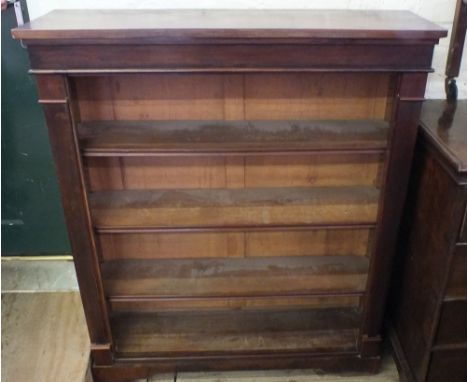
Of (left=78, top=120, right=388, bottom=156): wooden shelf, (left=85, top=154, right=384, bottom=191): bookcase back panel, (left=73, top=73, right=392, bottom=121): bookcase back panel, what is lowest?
(left=85, top=154, right=384, bottom=191): bookcase back panel

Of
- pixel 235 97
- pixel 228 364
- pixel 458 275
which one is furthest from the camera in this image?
pixel 228 364

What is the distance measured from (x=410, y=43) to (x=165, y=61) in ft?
1.82

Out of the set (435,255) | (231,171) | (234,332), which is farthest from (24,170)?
(435,255)

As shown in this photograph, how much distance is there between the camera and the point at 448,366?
138cm

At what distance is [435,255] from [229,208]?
1.87 feet

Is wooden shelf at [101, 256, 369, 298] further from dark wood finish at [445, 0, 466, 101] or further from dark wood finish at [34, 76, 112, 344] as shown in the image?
dark wood finish at [445, 0, 466, 101]

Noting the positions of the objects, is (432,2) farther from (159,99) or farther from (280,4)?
(159,99)

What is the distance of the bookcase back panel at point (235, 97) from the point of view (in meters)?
1.31

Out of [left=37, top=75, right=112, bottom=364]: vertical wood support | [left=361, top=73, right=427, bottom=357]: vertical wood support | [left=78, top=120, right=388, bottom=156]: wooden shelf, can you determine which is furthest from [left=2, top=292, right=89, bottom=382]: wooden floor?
[left=361, top=73, right=427, bottom=357]: vertical wood support

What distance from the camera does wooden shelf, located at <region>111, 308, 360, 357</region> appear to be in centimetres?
159

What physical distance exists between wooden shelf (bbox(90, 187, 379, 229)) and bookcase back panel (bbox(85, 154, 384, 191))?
1.5 inches

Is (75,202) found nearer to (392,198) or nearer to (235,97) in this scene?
(235,97)

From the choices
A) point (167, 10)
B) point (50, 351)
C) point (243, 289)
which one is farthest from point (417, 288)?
point (50, 351)

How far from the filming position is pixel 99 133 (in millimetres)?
1267
